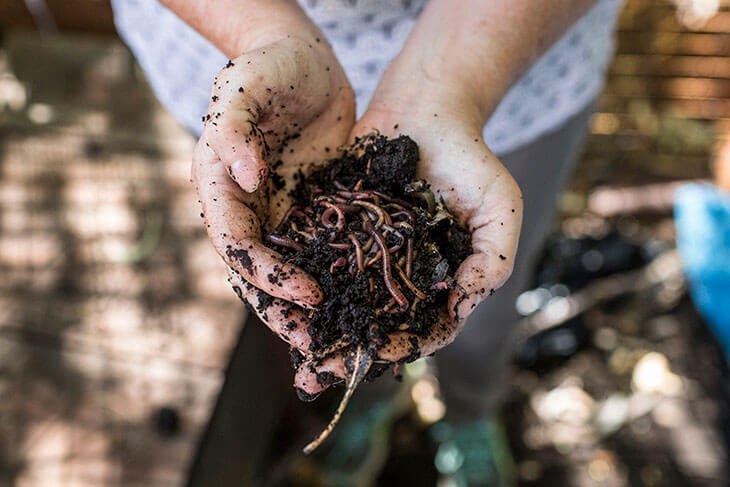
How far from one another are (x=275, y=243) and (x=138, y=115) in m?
4.43

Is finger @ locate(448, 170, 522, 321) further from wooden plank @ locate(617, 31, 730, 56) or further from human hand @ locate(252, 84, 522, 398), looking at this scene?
wooden plank @ locate(617, 31, 730, 56)

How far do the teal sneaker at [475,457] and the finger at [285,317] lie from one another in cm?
288

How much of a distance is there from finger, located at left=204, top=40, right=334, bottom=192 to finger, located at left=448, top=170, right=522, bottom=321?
73cm

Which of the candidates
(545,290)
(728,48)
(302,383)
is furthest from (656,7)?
(302,383)

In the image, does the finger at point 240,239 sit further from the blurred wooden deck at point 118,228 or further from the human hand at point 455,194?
the blurred wooden deck at point 118,228

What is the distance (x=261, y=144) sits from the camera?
172 centimetres

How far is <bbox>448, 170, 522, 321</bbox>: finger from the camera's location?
1.80 metres

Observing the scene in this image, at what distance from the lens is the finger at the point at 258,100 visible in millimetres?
1649

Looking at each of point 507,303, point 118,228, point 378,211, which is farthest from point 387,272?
point 118,228

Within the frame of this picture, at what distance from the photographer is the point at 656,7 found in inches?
228

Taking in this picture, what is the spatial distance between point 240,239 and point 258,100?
452 mm

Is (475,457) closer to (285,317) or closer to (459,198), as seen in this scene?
(459,198)

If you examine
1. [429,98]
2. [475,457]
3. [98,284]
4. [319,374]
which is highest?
[429,98]

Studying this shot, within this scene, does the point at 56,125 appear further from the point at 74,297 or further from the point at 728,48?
the point at 728,48
